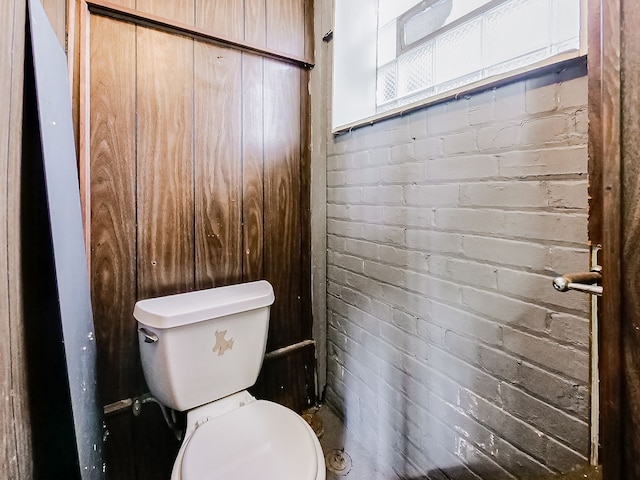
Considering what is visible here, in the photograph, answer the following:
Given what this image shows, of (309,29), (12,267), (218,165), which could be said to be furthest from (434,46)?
(12,267)

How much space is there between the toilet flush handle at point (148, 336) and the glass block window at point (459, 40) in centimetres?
119

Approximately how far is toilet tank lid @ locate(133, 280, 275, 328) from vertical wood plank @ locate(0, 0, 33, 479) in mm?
388

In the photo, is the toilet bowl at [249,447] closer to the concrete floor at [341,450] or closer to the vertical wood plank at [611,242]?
the concrete floor at [341,450]

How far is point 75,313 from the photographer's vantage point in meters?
0.89

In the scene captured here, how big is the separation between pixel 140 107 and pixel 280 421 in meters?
1.20

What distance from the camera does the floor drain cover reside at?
1353 mm

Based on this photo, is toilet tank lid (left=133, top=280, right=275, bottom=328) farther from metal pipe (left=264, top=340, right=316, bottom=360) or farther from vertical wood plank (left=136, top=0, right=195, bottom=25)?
vertical wood plank (left=136, top=0, right=195, bottom=25)

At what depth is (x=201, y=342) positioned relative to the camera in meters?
1.12

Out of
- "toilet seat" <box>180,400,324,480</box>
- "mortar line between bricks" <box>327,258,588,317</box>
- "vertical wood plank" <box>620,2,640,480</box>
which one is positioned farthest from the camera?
"toilet seat" <box>180,400,324,480</box>

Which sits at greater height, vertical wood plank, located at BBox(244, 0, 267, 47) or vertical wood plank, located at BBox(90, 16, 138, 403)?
vertical wood plank, located at BBox(244, 0, 267, 47)

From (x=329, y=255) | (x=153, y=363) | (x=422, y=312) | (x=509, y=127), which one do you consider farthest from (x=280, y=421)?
(x=509, y=127)

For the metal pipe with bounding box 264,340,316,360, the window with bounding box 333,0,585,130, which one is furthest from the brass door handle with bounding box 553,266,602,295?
the metal pipe with bounding box 264,340,316,360

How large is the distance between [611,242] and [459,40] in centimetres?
94

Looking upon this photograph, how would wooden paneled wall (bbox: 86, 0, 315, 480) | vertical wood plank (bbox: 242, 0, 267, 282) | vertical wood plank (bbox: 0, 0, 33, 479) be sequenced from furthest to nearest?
vertical wood plank (bbox: 242, 0, 267, 282), wooden paneled wall (bbox: 86, 0, 315, 480), vertical wood plank (bbox: 0, 0, 33, 479)
